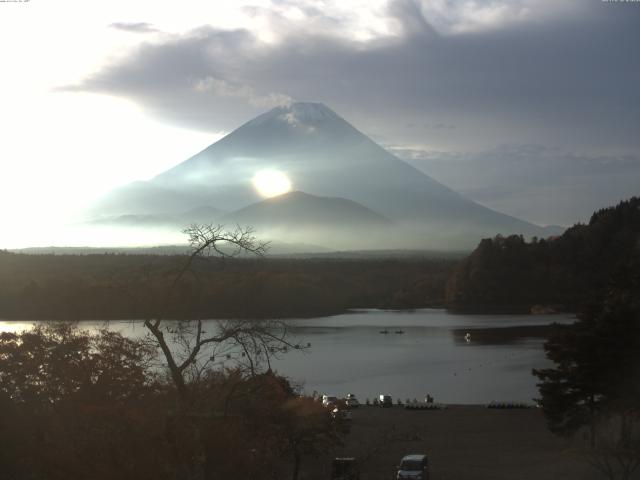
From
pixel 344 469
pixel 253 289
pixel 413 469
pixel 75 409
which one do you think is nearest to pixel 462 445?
pixel 413 469

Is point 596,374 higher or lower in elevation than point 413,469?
higher

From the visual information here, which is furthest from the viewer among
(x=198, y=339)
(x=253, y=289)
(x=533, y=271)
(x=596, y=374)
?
(x=533, y=271)

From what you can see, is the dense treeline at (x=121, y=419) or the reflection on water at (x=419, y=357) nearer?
the dense treeline at (x=121, y=419)

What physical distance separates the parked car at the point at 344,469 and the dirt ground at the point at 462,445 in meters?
0.15

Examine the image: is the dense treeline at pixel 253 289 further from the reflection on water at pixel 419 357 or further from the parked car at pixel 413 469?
the parked car at pixel 413 469

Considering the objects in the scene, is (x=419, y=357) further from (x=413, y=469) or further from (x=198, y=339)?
(x=198, y=339)

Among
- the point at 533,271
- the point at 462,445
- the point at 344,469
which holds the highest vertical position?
the point at 533,271

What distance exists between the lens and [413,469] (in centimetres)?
1053

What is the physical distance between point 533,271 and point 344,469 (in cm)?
5212

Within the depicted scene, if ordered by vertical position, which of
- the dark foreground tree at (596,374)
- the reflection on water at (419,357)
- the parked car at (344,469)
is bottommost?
the reflection on water at (419,357)

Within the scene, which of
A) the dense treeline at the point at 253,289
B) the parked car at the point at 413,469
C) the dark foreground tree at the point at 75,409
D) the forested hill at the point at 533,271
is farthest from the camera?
the forested hill at the point at 533,271

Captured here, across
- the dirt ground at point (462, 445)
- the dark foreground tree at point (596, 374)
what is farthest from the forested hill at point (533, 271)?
the dark foreground tree at point (596, 374)

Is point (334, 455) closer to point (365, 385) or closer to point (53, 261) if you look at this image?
point (365, 385)

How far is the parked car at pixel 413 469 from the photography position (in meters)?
10.4
